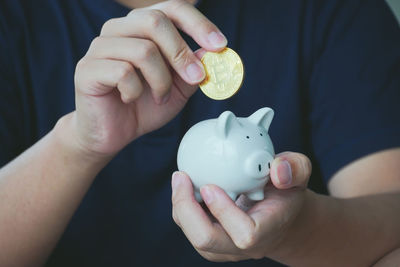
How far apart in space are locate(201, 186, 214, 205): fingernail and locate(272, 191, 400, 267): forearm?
215mm

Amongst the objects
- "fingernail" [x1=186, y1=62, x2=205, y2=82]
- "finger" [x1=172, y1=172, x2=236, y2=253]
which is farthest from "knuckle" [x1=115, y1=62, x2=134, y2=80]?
"finger" [x1=172, y1=172, x2=236, y2=253]

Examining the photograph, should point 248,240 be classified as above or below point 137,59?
below

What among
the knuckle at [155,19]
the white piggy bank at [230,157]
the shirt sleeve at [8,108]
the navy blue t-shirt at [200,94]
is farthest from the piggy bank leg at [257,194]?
the shirt sleeve at [8,108]

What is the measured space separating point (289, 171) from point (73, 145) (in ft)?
1.39

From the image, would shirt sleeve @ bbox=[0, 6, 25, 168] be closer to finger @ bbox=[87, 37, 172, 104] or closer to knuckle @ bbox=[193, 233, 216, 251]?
finger @ bbox=[87, 37, 172, 104]

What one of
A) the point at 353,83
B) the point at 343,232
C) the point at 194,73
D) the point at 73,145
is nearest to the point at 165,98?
the point at 194,73

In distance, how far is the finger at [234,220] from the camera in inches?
23.5

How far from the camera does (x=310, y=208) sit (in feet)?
2.56

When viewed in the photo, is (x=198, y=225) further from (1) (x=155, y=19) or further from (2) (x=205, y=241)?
(1) (x=155, y=19)

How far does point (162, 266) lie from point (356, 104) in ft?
2.10

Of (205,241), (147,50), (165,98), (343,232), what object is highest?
(147,50)

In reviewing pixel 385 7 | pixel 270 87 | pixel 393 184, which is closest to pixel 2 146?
pixel 270 87

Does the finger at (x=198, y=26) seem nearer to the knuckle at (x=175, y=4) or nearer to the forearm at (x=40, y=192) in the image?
the knuckle at (x=175, y=4)

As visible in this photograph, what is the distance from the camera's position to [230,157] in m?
0.66
